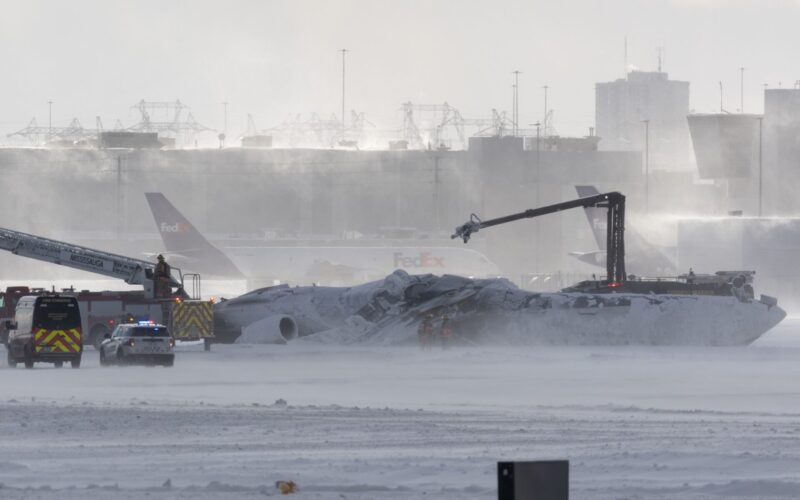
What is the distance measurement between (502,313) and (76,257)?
19.3m

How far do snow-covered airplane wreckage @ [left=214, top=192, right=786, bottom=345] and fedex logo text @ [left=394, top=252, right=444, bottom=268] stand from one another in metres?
87.4

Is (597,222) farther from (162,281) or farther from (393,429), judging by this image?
(393,429)

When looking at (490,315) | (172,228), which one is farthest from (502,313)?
(172,228)

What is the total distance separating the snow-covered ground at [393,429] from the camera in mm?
21250

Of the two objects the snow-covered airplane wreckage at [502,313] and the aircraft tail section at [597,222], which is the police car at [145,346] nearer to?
the snow-covered airplane wreckage at [502,313]

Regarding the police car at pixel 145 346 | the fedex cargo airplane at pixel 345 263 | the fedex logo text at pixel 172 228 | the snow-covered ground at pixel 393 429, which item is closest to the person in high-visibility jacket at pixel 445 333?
the snow-covered ground at pixel 393 429

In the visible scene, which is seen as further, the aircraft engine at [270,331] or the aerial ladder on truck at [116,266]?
the aircraft engine at [270,331]

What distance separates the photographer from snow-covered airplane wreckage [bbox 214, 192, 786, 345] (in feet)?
218

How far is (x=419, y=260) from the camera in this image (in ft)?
525

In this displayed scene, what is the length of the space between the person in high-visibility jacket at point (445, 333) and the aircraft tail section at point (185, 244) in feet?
266

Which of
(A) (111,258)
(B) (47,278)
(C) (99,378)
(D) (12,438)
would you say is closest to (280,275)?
(B) (47,278)

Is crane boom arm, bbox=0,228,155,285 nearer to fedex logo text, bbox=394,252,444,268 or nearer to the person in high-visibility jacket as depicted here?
the person in high-visibility jacket

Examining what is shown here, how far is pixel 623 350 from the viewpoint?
62750mm

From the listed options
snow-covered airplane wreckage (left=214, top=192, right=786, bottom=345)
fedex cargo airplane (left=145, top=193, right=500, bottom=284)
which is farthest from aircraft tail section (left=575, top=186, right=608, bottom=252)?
snow-covered airplane wreckage (left=214, top=192, right=786, bottom=345)
